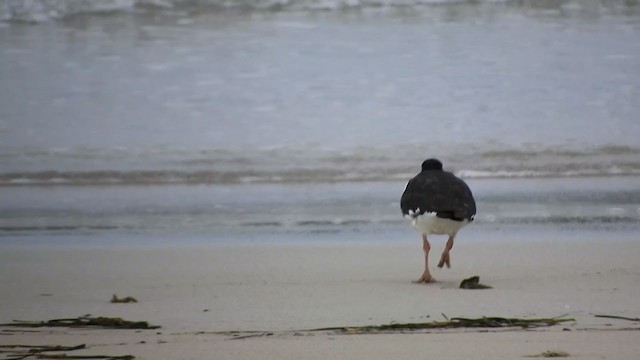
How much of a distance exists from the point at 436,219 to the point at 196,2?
467 inches

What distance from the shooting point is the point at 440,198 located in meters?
8.08

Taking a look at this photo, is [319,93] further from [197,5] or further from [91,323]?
[91,323]

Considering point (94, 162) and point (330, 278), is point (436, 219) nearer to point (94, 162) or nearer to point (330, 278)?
point (330, 278)

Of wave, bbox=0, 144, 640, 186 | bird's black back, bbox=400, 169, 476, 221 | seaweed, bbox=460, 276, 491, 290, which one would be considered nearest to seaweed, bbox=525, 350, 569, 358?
seaweed, bbox=460, 276, 491, 290

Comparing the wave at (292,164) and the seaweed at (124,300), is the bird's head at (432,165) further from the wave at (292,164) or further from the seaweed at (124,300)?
the wave at (292,164)

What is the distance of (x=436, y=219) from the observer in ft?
26.7

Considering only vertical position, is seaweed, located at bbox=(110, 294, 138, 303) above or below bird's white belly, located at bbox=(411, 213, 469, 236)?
below

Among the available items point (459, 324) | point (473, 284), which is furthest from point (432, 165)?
point (459, 324)

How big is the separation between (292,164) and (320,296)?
5874 millimetres

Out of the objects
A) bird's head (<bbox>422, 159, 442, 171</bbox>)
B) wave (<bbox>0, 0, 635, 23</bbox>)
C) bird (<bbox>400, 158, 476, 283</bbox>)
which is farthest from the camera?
wave (<bbox>0, 0, 635, 23</bbox>)

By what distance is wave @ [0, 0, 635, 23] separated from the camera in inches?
737

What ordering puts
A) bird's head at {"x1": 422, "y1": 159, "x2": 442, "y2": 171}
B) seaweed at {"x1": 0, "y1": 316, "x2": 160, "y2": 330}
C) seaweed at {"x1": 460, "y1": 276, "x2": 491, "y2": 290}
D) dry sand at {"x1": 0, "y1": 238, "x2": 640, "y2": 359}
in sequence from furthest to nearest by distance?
1. bird's head at {"x1": 422, "y1": 159, "x2": 442, "y2": 171}
2. seaweed at {"x1": 460, "y1": 276, "x2": 491, "y2": 290}
3. seaweed at {"x1": 0, "y1": 316, "x2": 160, "y2": 330}
4. dry sand at {"x1": 0, "y1": 238, "x2": 640, "y2": 359}

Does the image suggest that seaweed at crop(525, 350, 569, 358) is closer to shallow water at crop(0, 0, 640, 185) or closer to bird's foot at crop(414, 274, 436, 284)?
bird's foot at crop(414, 274, 436, 284)

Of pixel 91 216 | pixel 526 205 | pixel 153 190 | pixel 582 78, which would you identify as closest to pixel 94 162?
pixel 153 190
